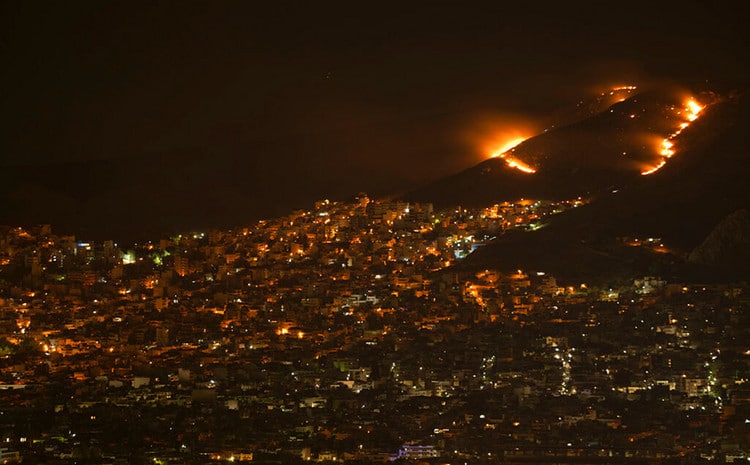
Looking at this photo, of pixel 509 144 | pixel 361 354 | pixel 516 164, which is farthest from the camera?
pixel 509 144

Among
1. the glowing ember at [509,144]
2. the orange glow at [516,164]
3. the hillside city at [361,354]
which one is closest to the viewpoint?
the hillside city at [361,354]

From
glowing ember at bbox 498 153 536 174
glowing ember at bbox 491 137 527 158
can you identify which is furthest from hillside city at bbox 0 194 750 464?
glowing ember at bbox 491 137 527 158

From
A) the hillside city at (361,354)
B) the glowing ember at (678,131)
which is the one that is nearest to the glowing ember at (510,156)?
the hillside city at (361,354)

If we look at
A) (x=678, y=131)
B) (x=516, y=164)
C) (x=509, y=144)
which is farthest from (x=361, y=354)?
(x=678, y=131)

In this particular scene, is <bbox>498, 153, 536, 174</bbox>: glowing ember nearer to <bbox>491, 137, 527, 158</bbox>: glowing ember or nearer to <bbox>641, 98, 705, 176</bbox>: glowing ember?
<bbox>491, 137, 527, 158</bbox>: glowing ember

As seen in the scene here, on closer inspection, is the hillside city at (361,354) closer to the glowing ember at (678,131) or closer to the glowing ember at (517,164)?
the glowing ember at (517,164)

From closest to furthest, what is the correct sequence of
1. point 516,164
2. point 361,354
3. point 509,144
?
point 361,354 < point 516,164 < point 509,144

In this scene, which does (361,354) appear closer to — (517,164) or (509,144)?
(517,164)

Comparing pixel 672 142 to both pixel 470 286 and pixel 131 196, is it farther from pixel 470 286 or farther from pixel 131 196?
pixel 131 196
